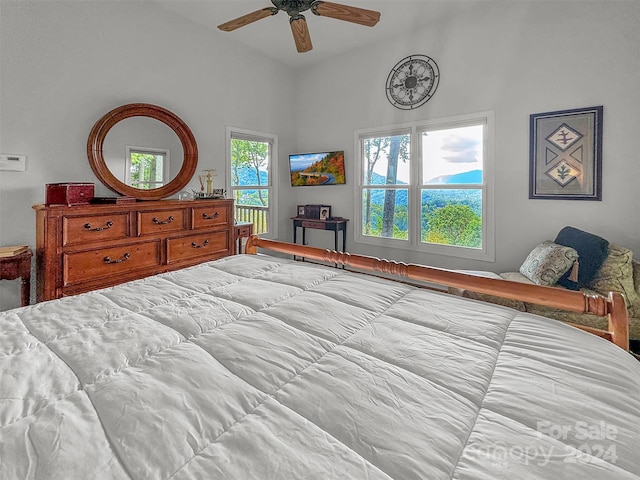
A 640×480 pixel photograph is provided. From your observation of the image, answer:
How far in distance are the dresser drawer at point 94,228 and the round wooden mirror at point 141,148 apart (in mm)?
585

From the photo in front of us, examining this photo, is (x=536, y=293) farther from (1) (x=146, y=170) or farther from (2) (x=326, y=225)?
(1) (x=146, y=170)

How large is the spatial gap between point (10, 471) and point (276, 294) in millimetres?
980

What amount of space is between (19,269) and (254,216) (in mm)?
2639

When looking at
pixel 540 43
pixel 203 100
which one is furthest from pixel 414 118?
pixel 203 100

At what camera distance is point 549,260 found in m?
2.63

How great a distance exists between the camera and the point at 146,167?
132 inches

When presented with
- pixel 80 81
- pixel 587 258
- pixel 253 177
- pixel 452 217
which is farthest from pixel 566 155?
pixel 80 81

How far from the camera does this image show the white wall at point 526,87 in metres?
2.76

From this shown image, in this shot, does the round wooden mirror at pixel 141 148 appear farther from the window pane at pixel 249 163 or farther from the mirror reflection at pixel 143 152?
the window pane at pixel 249 163

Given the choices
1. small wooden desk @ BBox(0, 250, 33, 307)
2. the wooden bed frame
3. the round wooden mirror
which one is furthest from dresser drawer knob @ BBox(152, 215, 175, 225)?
the wooden bed frame

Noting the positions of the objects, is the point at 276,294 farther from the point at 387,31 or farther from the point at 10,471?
the point at 387,31

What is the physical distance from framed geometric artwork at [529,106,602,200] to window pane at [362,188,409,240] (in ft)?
4.70

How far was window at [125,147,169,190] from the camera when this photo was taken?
3.23 m

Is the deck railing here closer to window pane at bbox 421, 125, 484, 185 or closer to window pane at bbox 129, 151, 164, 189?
window pane at bbox 129, 151, 164, 189
